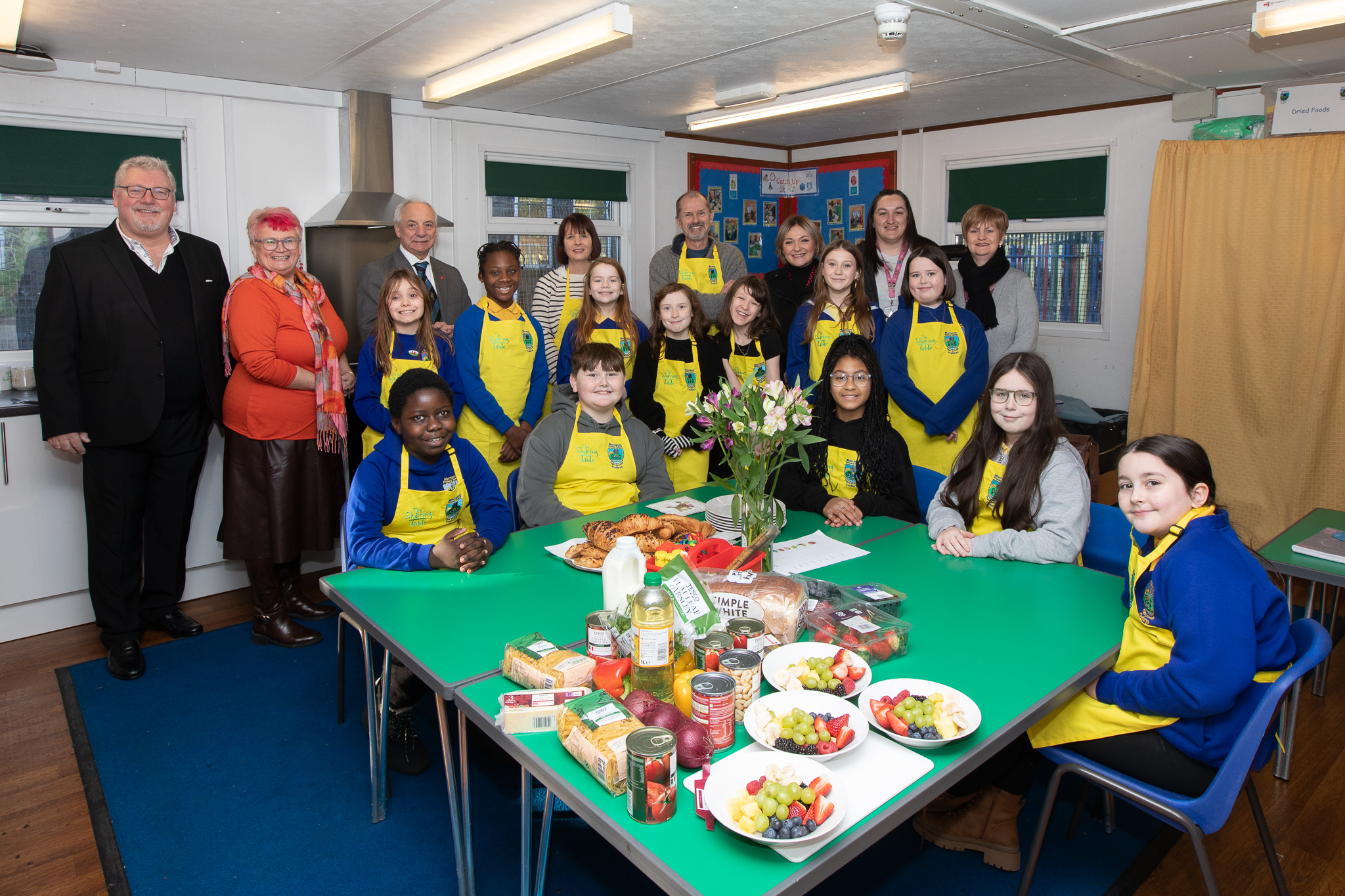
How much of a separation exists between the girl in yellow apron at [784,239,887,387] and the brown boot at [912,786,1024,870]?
1957 millimetres

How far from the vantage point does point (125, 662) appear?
3371 mm

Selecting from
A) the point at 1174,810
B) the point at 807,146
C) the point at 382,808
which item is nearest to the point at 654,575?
the point at 1174,810

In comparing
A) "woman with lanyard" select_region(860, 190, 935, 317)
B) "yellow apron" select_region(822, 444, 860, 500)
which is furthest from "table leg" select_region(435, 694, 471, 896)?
"woman with lanyard" select_region(860, 190, 935, 317)

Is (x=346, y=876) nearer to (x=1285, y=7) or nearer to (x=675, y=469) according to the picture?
(x=675, y=469)

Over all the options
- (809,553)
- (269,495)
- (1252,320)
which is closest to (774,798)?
(809,553)

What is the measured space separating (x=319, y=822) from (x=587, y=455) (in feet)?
4.50

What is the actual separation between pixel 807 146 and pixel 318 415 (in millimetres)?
4534

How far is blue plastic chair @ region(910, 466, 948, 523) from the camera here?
2.94 meters

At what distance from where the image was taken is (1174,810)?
1669 mm

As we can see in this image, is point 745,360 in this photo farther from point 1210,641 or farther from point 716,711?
point 716,711

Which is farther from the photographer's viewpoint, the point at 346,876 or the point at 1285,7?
the point at 1285,7

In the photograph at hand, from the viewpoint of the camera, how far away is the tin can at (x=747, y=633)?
1690 millimetres

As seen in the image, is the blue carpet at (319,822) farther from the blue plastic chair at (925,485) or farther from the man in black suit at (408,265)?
the man in black suit at (408,265)

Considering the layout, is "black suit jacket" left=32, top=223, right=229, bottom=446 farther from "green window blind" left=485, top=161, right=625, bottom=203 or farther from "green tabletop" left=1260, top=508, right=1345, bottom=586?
"green tabletop" left=1260, top=508, right=1345, bottom=586
